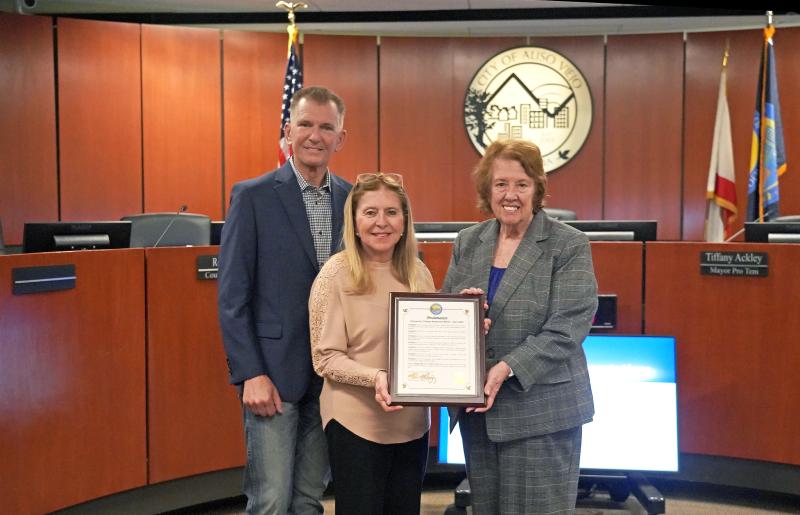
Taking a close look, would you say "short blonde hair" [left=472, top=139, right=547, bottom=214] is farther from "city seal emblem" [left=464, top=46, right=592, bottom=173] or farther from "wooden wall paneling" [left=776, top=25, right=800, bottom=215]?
"wooden wall paneling" [left=776, top=25, right=800, bottom=215]

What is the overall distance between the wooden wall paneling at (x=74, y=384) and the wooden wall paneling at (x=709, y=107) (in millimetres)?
5034

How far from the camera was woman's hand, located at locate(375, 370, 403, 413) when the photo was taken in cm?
193

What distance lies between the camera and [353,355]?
6.77ft

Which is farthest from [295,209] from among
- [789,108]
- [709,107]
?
[789,108]

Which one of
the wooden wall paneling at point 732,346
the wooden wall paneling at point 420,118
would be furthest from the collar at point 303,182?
the wooden wall paneling at point 420,118

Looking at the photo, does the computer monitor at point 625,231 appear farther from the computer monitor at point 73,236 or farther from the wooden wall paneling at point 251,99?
the wooden wall paneling at point 251,99

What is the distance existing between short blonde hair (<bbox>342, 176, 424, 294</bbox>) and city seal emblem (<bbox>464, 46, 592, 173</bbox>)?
489cm

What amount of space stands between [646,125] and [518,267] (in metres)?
5.22

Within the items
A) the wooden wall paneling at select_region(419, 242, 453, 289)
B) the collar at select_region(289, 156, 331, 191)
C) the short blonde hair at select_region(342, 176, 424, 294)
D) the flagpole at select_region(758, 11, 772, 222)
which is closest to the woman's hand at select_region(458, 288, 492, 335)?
the short blonde hair at select_region(342, 176, 424, 294)

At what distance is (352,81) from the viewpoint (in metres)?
7.03

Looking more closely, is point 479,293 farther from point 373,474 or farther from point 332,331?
point 373,474

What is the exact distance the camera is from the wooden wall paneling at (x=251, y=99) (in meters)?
6.78

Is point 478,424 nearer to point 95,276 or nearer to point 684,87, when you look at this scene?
point 95,276

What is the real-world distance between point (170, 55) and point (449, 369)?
535cm
